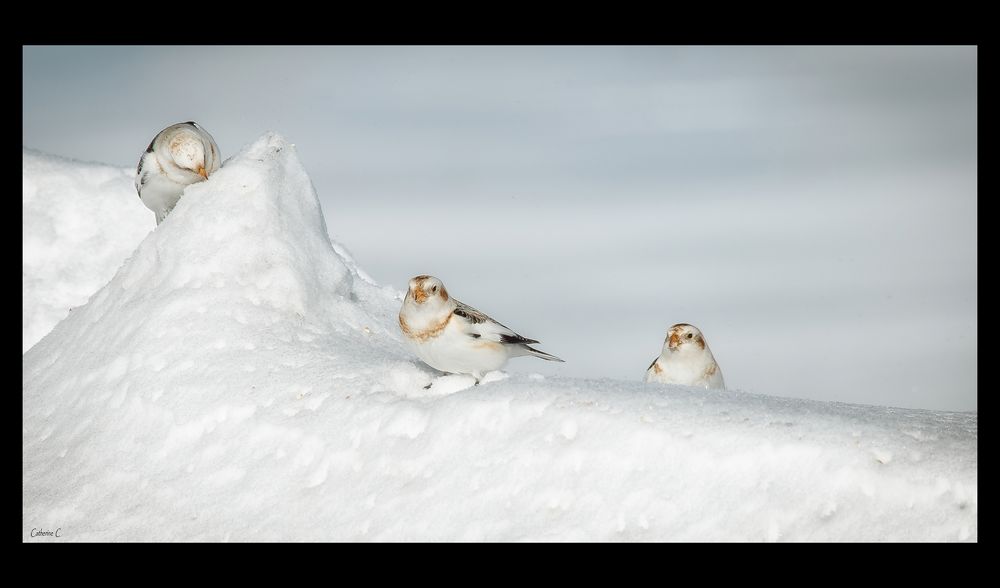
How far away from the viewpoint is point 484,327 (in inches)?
235

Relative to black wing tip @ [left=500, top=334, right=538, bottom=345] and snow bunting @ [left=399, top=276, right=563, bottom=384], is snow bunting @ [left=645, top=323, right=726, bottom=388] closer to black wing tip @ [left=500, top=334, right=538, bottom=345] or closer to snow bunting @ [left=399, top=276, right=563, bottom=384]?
black wing tip @ [left=500, top=334, right=538, bottom=345]

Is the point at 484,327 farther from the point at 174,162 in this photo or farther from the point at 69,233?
the point at 69,233

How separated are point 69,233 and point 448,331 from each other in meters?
8.38

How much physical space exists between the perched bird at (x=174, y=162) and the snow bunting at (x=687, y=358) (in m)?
4.33

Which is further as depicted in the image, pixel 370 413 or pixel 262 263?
pixel 262 263

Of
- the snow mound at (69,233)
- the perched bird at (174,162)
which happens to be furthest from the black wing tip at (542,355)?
the snow mound at (69,233)

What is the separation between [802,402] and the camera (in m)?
5.89

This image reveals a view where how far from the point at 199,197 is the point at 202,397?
245cm

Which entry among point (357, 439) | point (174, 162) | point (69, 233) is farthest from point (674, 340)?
point (69, 233)

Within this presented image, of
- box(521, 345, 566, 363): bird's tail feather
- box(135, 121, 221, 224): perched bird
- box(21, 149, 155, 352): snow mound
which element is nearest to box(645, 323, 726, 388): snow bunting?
box(521, 345, 566, 363): bird's tail feather

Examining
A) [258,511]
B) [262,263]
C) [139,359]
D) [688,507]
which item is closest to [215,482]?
[258,511]

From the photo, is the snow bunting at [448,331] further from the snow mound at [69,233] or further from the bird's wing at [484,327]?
the snow mound at [69,233]
